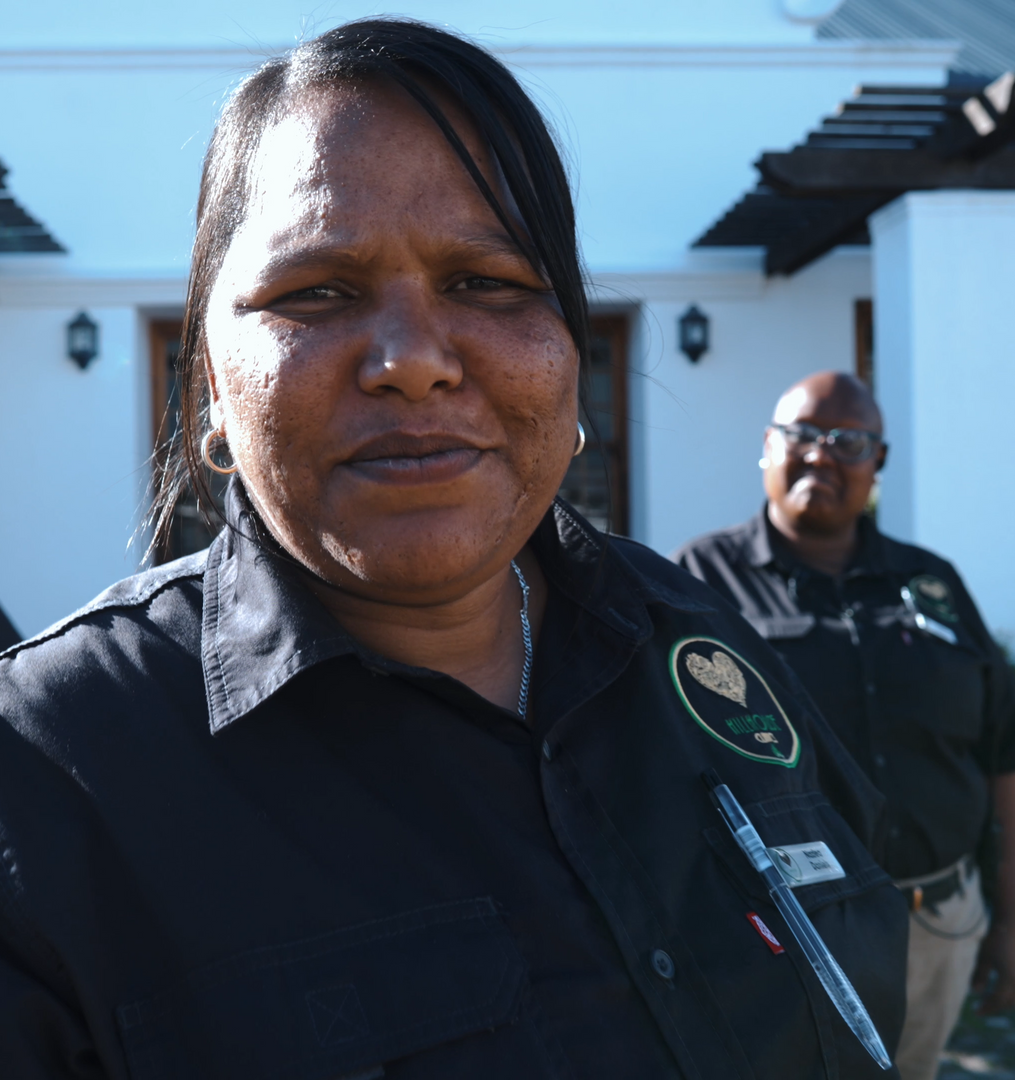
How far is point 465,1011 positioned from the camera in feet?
3.60

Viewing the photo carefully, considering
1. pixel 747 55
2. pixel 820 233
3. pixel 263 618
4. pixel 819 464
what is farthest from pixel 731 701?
pixel 747 55

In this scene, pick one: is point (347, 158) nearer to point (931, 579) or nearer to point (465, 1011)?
point (465, 1011)

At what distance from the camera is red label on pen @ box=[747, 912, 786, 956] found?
51.2 inches

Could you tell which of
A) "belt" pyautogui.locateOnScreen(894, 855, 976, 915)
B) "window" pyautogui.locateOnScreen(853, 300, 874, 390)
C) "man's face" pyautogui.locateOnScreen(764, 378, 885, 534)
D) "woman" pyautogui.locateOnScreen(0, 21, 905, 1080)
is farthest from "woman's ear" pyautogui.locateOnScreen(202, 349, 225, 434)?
"window" pyautogui.locateOnScreen(853, 300, 874, 390)

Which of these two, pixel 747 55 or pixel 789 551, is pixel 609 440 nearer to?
pixel 747 55

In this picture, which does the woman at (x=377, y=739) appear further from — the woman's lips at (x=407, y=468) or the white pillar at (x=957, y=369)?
the white pillar at (x=957, y=369)

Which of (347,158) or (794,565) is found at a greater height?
(347,158)

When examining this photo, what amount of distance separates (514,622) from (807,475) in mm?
2021

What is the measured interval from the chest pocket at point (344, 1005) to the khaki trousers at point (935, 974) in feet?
7.42

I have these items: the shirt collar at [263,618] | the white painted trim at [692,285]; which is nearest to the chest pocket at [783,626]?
the shirt collar at [263,618]

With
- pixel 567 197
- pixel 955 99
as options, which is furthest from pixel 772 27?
pixel 567 197

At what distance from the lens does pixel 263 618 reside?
126cm

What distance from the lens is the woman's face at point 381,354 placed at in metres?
1.16

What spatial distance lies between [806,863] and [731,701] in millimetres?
229
